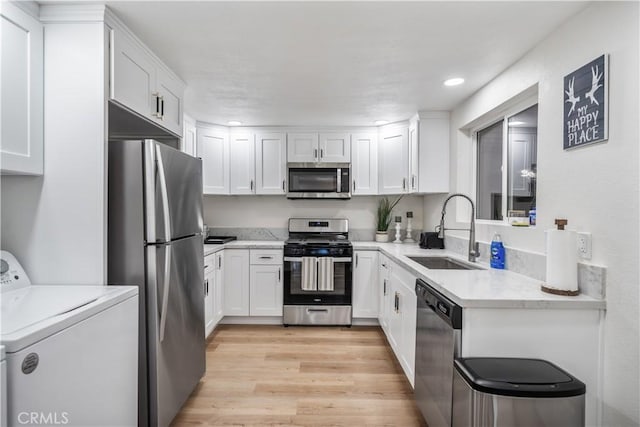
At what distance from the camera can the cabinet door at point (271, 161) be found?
12.5ft

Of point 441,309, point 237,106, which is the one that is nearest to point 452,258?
point 441,309

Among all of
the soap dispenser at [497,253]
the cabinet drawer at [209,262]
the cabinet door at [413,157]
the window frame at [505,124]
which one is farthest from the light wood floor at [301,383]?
the cabinet door at [413,157]

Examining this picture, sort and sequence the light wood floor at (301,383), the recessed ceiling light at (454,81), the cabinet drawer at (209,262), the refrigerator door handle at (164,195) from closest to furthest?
the refrigerator door handle at (164,195) < the light wood floor at (301,383) < the recessed ceiling light at (454,81) < the cabinet drawer at (209,262)

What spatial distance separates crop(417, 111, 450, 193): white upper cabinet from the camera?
328 cm

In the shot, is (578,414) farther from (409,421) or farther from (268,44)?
(268,44)

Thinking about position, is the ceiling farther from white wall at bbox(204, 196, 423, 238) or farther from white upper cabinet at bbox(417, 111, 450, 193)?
white wall at bbox(204, 196, 423, 238)

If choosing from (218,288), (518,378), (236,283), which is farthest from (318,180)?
(518,378)

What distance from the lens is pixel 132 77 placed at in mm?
1785

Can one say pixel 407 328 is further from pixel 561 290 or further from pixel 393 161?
pixel 393 161

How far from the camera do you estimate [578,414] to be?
1227 millimetres

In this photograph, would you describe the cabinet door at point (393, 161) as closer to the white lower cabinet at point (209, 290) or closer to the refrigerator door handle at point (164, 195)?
the white lower cabinet at point (209, 290)

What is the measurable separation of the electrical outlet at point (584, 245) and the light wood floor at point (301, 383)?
1.34 meters

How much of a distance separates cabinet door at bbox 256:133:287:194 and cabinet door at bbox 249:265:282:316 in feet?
3.03

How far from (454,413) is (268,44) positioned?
2.13 metres
